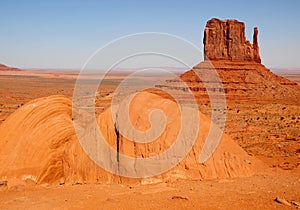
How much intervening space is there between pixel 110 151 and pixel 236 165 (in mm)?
2788

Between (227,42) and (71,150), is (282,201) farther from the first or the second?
(227,42)

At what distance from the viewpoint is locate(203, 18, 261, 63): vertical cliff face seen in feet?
225

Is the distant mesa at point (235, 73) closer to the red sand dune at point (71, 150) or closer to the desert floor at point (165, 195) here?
the red sand dune at point (71, 150)

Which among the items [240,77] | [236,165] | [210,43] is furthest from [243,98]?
[236,165]

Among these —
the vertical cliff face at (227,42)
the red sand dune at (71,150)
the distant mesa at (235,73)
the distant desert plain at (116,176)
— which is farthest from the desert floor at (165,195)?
the vertical cliff face at (227,42)

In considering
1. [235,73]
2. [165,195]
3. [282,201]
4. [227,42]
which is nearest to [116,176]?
[165,195]

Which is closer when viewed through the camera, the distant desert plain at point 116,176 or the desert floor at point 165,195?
the desert floor at point 165,195

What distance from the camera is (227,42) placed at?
6850 cm

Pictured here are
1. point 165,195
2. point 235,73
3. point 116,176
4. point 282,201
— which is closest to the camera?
point 282,201

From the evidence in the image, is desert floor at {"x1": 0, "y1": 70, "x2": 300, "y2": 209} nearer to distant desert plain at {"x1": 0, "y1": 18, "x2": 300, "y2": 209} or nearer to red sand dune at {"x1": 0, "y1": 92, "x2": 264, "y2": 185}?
distant desert plain at {"x1": 0, "y1": 18, "x2": 300, "y2": 209}

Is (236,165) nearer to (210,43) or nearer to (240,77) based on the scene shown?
(240,77)

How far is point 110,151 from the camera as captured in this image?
7465mm

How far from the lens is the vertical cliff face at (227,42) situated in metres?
68.4

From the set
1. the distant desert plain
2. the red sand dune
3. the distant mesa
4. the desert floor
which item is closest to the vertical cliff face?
the distant mesa
